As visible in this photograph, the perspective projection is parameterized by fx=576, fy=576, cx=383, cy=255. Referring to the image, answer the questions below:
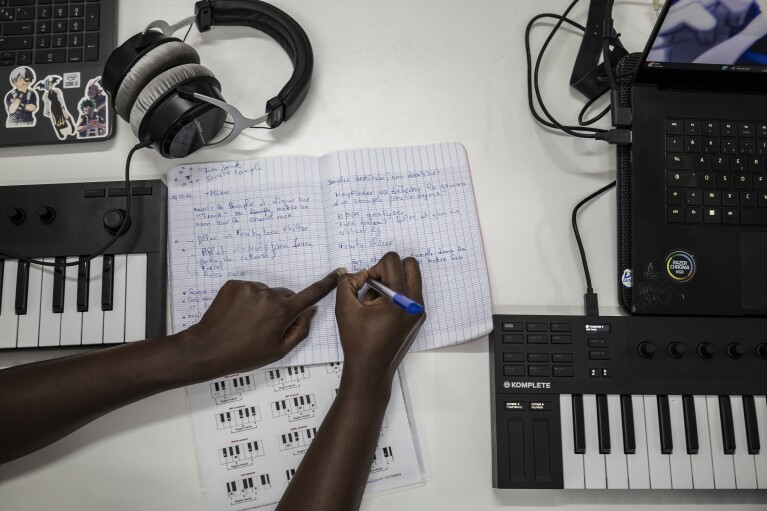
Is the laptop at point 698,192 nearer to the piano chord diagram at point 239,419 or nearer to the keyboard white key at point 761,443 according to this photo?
the keyboard white key at point 761,443

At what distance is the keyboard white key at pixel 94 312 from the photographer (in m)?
0.80

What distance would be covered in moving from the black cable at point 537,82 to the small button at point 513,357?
1.13 ft

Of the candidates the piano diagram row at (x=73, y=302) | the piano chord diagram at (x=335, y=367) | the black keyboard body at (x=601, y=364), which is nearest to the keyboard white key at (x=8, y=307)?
the piano diagram row at (x=73, y=302)

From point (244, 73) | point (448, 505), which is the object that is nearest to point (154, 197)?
point (244, 73)

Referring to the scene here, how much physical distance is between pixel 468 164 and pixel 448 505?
1.62ft

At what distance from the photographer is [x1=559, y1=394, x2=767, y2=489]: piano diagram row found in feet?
2.56

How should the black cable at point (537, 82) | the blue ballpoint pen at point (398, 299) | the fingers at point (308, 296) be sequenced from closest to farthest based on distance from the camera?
the blue ballpoint pen at point (398, 299) < the fingers at point (308, 296) < the black cable at point (537, 82)

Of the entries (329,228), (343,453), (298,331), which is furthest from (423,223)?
(343,453)

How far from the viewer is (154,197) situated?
83 centimetres

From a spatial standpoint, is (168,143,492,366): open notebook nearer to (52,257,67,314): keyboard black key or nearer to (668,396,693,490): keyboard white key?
(52,257,67,314): keyboard black key

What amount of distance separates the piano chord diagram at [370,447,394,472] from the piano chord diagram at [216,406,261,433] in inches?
Result: 6.7

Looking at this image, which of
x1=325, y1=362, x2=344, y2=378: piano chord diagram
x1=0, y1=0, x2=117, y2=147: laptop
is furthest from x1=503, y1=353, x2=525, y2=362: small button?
x1=0, y1=0, x2=117, y2=147: laptop

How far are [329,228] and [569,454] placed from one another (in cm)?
46

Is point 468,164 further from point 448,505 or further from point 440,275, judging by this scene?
point 448,505
